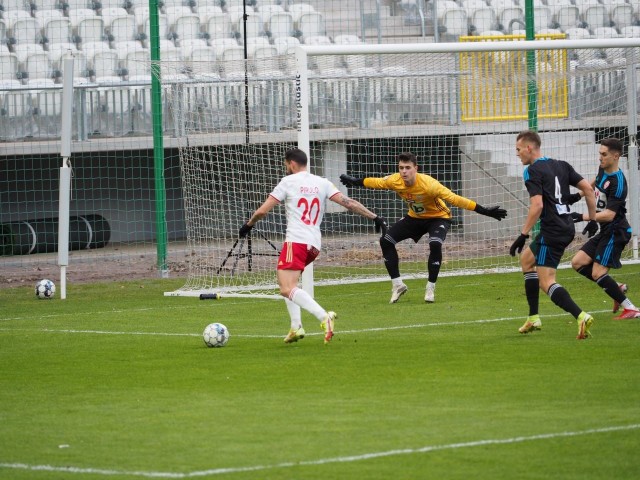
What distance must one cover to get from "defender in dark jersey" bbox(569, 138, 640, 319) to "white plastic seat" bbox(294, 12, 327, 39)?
12871 millimetres

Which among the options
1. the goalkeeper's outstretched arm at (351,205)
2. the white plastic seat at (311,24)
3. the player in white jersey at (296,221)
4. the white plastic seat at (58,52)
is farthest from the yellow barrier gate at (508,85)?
the player in white jersey at (296,221)

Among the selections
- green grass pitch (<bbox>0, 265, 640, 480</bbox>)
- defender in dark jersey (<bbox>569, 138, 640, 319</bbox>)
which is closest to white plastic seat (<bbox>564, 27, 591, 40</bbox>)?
green grass pitch (<bbox>0, 265, 640, 480</bbox>)

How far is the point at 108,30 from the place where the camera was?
80.9 feet

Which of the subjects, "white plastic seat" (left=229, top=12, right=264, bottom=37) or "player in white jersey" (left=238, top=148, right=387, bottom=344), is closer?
"player in white jersey" (left=238, top=148, right=387, bottom=344)

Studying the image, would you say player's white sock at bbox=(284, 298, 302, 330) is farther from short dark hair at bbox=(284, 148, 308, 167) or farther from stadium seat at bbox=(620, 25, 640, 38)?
stadium seat at bbox=(620, 25, 640, 38)

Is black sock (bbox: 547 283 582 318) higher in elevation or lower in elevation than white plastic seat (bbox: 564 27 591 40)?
lower

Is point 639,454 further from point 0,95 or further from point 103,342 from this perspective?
point 0,95

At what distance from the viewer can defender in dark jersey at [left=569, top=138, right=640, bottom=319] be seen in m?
12.6

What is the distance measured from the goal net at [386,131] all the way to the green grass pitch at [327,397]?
15.5 feet

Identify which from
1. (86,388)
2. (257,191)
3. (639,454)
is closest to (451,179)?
(257,191)

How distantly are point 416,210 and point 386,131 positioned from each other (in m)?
6.25

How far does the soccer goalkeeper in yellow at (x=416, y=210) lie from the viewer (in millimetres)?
15203

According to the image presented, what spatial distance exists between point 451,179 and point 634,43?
537 cm

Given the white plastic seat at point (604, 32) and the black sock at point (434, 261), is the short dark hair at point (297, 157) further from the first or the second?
the white plastic seat at point (604, 32)
